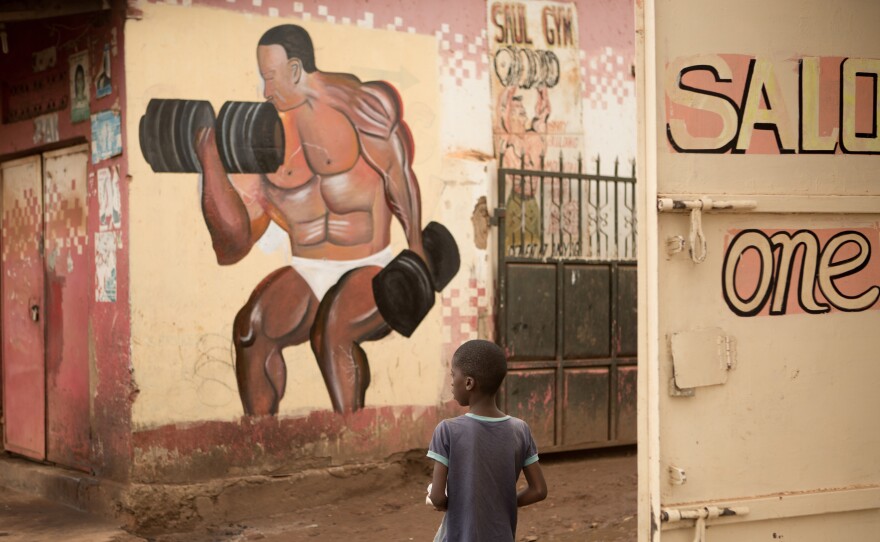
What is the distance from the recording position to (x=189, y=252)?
266 inches

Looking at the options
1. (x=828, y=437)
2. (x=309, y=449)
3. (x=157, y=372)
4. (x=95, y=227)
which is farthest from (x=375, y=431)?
(x=828, y=437)

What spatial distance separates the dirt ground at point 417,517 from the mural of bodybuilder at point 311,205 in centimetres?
67

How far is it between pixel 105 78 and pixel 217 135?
761 millimetres

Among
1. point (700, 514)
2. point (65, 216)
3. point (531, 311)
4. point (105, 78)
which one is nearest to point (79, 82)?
point (105, 78)

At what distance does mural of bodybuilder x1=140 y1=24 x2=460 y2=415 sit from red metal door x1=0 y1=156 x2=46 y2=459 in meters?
1.69

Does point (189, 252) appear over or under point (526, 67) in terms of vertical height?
under

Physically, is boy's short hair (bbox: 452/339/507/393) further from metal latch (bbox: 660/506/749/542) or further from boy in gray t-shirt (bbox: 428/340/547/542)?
metal latch (bbox: 660/506/749/542)

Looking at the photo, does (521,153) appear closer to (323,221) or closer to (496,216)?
(496,216)

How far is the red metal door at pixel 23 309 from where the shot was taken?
7.79 m

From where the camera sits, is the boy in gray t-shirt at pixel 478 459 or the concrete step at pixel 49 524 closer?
the boy in gray t-shirt at pixel 478 459

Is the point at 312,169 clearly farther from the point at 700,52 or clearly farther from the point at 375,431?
the point at 700,52

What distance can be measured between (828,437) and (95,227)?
491cm

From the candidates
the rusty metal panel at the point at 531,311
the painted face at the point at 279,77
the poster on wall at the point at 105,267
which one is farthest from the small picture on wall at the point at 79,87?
the rusty metal panel at the point at 531,311

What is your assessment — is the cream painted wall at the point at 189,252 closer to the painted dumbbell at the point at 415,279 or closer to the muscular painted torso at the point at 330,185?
the muscular painted torso at the point at 330,185
